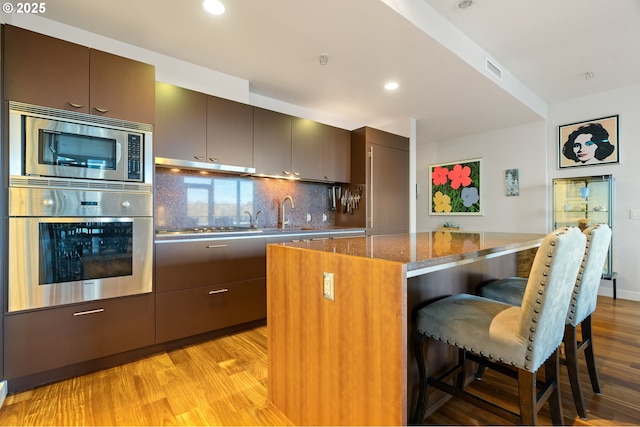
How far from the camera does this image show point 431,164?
565cm

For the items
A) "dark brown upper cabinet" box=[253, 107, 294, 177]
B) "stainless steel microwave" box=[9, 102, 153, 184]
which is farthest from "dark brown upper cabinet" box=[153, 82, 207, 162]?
"dark brown upper cabinet" box=[253, 107, 294, 177]

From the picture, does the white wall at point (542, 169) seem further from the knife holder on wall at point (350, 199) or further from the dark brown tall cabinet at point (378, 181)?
the knife holder on wall at point (350, 199)

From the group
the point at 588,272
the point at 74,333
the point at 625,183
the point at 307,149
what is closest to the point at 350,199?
the point at 307,149

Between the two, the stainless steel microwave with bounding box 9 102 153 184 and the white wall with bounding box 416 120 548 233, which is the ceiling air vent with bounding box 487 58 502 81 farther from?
the stainless steel microwave with bounding box 9 102 153 184

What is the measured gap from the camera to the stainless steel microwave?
176 centimetres

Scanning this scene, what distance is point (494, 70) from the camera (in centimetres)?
297

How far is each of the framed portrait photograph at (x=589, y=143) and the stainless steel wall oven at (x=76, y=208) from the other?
5074 millimetres

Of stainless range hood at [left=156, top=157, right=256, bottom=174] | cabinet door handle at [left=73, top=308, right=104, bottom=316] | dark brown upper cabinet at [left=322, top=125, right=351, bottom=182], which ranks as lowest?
cabinet door handle at [left=73, top=308, right=104, bottom=316]

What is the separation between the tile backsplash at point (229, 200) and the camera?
2.81 metres

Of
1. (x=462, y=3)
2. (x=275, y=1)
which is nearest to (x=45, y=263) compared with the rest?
(x=275, y=1)

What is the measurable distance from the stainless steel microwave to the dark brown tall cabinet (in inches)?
94.1

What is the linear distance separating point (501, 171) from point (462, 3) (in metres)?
3.25

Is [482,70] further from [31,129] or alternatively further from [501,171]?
[31,129]

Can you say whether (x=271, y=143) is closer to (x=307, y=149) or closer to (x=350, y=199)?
(x=307, y=149)
